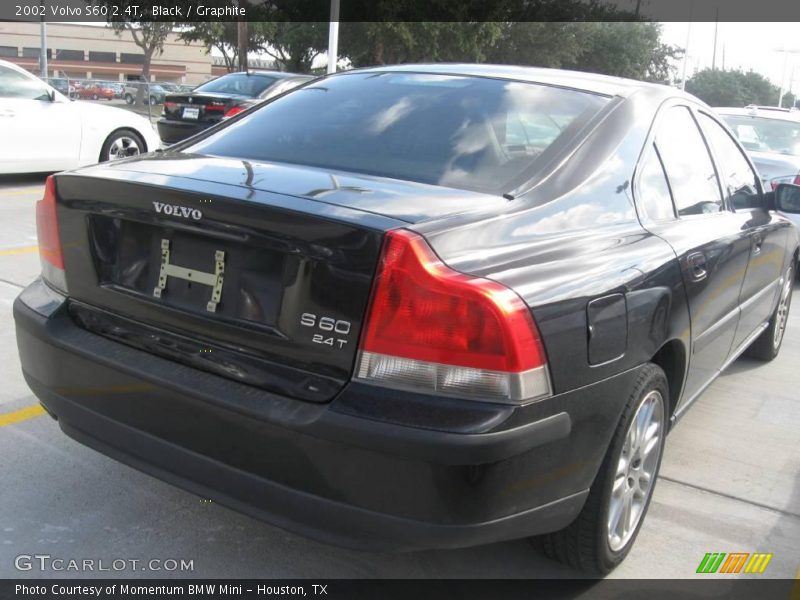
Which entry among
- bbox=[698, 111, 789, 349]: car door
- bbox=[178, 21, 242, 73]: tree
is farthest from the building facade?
bbox=[698, 111, 789, 349]: car door

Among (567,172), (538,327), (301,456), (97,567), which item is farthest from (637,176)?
(97,567)

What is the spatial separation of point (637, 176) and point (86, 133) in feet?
29.4

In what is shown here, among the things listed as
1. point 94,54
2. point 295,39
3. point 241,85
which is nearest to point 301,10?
point 295,39

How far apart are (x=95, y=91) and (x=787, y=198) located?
112ft

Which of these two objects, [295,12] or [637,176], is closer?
[637,176]

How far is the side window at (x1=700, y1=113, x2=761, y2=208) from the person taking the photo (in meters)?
4.02

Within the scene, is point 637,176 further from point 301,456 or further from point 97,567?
point 97,567

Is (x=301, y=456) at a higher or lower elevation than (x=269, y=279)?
lower

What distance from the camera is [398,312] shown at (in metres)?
2.21

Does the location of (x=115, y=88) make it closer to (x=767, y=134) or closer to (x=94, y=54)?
(x=767, y=134)

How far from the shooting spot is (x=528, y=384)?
2.22 m

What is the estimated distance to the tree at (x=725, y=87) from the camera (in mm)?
68438

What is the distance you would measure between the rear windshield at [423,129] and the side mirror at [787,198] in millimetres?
1855

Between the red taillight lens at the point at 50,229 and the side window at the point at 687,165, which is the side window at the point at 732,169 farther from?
the red taillight lens at the point at 50,229
